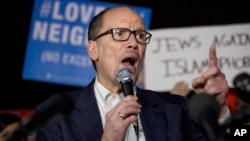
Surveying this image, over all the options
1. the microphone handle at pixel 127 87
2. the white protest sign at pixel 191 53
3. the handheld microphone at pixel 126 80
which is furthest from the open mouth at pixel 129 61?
the white protest sign at pixel 191 53

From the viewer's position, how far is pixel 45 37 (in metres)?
4.00

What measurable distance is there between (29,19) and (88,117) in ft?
6.54

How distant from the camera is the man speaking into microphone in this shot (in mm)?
2160

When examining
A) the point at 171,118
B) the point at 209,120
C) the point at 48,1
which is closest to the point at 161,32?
the point at 48,1

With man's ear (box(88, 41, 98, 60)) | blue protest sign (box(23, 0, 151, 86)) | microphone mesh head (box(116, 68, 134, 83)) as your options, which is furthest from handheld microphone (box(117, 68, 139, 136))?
blue protest sign (box(23, 0, 151, 86))

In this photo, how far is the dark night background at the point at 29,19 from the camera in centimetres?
401

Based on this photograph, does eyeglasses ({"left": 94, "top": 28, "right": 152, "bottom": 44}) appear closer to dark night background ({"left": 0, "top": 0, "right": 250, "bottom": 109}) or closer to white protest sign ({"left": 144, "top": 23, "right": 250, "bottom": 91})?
white protest sign ({"left": 144, "top": 23, "right": 250, "bottom": 91})

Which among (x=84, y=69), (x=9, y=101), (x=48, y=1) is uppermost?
(x=48, y=1)

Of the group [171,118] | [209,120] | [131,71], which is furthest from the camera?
[171,118]

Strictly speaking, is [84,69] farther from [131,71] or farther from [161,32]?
[131,71]

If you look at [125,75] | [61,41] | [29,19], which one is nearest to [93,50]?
[125,75]

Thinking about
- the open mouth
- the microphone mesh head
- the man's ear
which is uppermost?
the man's ear

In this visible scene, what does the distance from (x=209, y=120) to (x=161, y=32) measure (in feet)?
8.73

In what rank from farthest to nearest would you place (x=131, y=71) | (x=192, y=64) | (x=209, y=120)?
(x=192, y=64) → (x=131, y=71) → (x=209, y=120)
